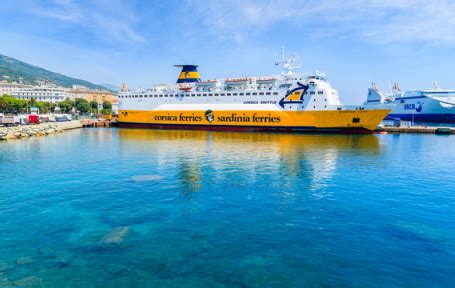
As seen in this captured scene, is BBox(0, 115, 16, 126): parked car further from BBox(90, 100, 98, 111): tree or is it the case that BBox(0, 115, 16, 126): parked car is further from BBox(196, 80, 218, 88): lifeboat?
BBox(90, 100, 98, 111): tree

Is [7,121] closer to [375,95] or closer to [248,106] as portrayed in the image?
[248,106]

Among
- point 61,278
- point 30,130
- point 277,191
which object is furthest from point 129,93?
point 61,278

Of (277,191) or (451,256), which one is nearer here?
(451,256)

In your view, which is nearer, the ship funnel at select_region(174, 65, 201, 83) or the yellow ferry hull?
the yellow ferry hull

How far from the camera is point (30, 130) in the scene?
36938mm

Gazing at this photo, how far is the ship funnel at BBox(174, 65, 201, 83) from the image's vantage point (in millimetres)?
48709

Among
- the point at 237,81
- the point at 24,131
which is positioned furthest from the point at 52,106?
the point at 237,81

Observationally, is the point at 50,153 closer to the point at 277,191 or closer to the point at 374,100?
the point at 277,191

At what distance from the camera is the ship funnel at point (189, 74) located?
48.7m

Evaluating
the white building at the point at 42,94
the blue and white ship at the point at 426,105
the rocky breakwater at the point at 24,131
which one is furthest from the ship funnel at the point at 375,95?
the white building at the point at 42,94

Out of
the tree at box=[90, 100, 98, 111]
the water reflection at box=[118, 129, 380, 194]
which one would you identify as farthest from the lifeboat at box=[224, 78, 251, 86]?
the tree at box=[90, 100, 98, 111]

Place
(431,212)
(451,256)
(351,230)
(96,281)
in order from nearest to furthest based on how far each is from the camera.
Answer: (96,281) → (451,256) → (351,230) → (431,212)

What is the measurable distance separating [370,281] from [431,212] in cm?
580

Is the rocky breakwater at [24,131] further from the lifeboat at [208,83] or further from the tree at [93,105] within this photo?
the tree at [93,105]
